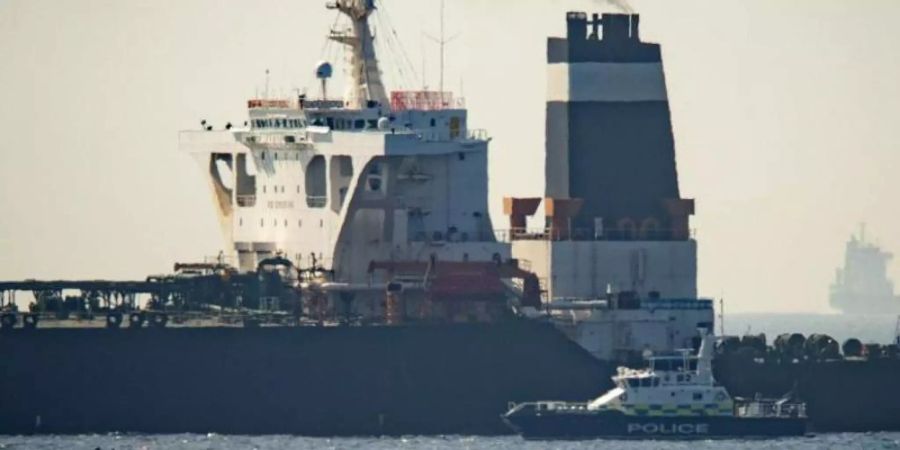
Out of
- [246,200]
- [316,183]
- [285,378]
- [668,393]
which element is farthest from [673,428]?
[246,200]

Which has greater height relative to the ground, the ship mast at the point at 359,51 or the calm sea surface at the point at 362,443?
the ship mast at the point at 359,51

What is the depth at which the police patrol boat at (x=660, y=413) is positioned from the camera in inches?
3735

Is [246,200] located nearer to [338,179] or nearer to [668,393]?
[338,179]

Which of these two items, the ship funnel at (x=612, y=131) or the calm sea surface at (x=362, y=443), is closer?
the calm sea surface at (x=362, y=443)

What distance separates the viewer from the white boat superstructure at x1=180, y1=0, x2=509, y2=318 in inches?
3944

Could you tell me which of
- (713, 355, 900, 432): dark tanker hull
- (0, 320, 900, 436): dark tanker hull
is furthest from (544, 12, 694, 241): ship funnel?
(0, 320, 900, 436): dark tanker hull

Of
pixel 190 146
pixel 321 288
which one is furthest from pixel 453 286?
pixel 190 146

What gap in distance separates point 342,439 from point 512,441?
5.11m

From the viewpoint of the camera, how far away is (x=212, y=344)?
95688 millimetres

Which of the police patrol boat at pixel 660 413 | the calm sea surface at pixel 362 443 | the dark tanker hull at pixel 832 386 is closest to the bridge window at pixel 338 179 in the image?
the calm sea surface at pixel 362 443

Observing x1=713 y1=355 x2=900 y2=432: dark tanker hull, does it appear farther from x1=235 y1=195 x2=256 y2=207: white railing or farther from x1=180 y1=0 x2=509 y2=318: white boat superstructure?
x1=235 y1=195 x2=256 y2=207: white railing

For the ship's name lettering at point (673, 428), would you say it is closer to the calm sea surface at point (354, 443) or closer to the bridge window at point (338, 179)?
the calm sea surface at point (354, 443)

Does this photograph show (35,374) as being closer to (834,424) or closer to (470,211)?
(470,211)

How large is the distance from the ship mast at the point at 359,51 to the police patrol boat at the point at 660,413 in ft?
39.3
